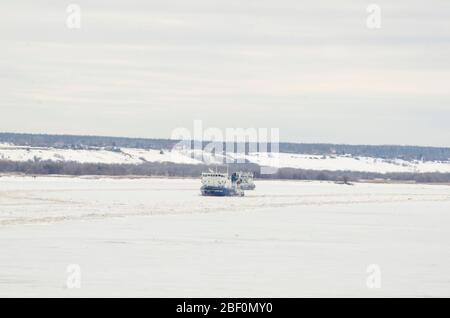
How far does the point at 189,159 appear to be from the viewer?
518ft

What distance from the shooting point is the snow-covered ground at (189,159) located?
463 feet

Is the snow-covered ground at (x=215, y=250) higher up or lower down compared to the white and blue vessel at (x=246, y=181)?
higher up

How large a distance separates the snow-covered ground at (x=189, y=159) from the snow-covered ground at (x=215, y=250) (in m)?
89.9

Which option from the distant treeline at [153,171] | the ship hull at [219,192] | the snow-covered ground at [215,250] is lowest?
the distant treeline at [153,171]

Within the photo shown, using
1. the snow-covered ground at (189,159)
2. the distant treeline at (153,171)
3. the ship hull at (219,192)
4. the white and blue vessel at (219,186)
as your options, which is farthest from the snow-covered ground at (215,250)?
the snow-covered ground at (189,159)

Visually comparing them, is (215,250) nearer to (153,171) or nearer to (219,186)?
(219,186)

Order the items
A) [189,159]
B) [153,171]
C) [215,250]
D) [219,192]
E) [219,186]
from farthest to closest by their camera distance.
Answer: [189,159], [153,171], [219,186], [219,192], [215,250]

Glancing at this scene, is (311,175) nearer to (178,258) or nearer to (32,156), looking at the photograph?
(32,156)

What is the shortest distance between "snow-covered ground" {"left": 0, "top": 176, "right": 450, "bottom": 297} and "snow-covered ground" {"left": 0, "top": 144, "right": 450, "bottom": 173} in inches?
3540

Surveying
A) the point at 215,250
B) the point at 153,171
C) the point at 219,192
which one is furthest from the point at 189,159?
the point at 215,250

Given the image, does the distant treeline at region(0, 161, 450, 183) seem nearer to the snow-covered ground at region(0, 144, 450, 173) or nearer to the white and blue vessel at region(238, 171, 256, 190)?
the snow-covered ground at region(0, 144, 450, 173)

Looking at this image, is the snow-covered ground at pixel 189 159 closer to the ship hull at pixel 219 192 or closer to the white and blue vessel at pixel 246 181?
the white and blue vessel at pixel 246 181

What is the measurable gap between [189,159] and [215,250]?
128m
